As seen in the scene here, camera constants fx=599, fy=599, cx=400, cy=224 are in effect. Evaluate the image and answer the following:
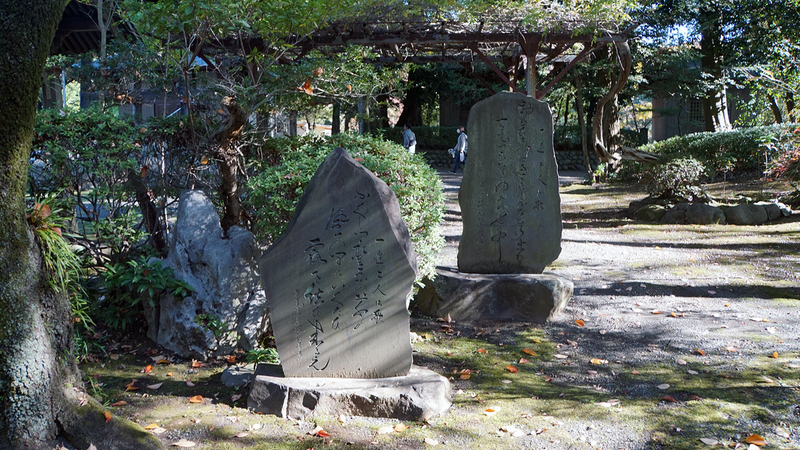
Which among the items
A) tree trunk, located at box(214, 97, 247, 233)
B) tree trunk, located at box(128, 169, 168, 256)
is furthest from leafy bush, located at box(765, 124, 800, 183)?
tree trunk, located at box(128, 169, 168, 256)

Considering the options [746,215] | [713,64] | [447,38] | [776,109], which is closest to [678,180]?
[746,215]

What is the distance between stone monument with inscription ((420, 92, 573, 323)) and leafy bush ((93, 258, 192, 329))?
2.72 meters

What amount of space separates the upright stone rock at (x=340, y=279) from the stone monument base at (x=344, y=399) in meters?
0.21

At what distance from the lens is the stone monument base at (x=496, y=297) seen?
6.34 metres

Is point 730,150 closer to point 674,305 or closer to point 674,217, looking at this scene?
point 674,217

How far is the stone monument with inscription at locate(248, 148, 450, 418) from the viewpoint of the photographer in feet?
13.7

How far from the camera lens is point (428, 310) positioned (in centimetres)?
655

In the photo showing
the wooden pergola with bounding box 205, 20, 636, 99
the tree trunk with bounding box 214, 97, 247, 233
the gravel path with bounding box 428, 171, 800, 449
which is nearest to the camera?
the gravel path with bounding box 428, 171, 800, 449

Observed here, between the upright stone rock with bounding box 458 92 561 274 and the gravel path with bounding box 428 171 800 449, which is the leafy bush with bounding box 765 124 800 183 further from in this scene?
the upright stone rock with bounding box 458 92 561 274

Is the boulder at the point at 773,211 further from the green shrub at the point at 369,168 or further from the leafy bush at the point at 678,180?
the green shrub at the point at 369,168

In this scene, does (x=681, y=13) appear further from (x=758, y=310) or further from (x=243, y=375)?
(x=243, y=375)

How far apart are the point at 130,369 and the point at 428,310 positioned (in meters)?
3.01

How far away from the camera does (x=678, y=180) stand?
1320 centimetres

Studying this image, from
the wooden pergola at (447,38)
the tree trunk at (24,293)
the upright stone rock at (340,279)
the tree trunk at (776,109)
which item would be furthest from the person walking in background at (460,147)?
the tree trunk at (24,293)
